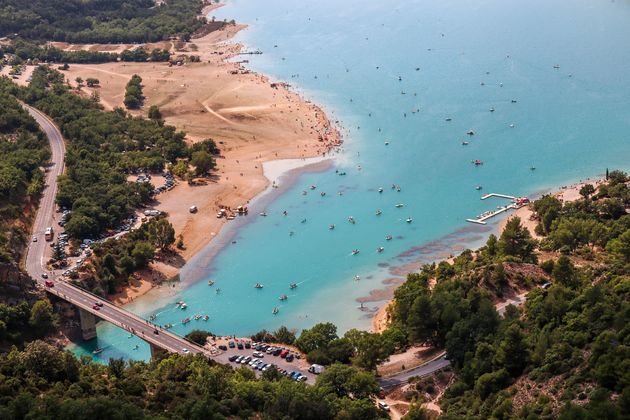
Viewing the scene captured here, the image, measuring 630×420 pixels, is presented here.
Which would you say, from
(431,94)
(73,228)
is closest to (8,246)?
(73,228)

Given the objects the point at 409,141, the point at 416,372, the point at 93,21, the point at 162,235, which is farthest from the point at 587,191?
the point at 93,21

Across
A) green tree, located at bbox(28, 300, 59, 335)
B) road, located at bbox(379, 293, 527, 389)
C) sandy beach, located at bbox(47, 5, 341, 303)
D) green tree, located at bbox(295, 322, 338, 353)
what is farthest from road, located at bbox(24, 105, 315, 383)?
sandy beach, located at bbox(47, 5, 341, 303)

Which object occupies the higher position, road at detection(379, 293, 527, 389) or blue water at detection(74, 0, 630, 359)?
blue water at detection(74, 0, 630, 359)

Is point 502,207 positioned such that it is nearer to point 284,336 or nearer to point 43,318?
point 284,336

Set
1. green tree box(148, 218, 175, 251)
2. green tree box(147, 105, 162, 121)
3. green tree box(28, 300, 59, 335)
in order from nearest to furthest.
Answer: green tree box(28, 300, 59, 335), green tree box(148, 218, 175, 251), green tree box(147, 105, 162, 121)

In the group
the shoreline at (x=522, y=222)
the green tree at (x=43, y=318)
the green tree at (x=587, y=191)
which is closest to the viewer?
→ the green tree at (x=43, y=318)

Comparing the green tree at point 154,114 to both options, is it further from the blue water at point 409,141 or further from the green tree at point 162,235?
the green tree at point 162,235

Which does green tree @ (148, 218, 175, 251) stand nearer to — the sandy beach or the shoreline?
the sandy beach

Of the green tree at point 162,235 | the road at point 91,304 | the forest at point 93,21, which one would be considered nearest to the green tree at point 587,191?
the road at point 91,304
